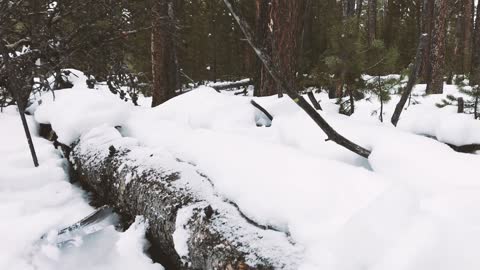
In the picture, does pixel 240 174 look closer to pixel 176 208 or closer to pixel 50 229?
pixel 176 208

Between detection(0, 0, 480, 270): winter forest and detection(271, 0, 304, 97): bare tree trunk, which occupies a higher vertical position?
detection(271, 0, 304, 97): bare tree trunk

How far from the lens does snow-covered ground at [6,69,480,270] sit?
1232mm

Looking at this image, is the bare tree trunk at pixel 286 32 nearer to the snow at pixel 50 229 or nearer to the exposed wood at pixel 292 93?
the exposed wood at pixel 292 93

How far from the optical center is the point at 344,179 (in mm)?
1649

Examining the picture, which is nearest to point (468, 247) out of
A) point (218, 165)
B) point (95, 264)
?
point (218, 165)

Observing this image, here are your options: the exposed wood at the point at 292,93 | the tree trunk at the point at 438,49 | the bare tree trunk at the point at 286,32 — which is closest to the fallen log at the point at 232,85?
the tree trunk at the point at 438,49

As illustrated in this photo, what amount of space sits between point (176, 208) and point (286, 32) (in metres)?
3.31

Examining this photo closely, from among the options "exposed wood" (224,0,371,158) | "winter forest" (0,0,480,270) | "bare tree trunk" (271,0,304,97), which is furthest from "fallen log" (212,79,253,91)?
"exposed wood" (224,0,371,158)

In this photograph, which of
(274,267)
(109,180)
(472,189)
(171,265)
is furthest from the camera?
(109,180)

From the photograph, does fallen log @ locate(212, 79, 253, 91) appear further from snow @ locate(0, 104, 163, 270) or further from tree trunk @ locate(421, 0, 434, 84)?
snow @ locate(0, 104, 163, 270)

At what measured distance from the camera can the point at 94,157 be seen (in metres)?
2.99

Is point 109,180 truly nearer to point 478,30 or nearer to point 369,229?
point 369,229

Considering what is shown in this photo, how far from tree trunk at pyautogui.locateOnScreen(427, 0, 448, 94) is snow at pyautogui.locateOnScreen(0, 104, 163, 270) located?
7681 mm

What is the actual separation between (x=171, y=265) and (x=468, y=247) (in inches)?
54.6
